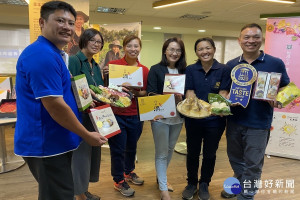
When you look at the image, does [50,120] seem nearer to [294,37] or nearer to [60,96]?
[60,96]

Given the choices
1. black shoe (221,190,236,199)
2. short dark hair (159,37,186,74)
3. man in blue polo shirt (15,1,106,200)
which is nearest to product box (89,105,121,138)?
man in blue polo shirt (15,1,106,200)

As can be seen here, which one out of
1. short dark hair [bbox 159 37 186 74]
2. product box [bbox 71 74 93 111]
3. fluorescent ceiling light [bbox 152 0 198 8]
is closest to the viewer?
product box [bbox 71 74 93 111]

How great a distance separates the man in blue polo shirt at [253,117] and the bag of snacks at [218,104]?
262 millimetres

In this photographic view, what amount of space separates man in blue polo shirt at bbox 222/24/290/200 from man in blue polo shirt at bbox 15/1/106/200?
51.5 inches

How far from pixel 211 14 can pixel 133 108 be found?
4.23 meters

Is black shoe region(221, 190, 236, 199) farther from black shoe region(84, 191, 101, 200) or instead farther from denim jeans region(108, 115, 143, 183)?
black shoe region(84, 191, 101, 200)

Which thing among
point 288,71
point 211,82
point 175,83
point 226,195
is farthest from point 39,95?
point 288,71

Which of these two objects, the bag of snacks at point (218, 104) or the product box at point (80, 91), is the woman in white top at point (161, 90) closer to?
the bag of snacks at point (218, 104)

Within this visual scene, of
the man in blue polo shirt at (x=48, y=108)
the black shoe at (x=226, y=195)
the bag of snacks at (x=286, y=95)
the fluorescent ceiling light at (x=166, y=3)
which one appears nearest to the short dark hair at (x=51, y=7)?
the man in blue polo shirt at (x=48, y=108)

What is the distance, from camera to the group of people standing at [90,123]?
1067 millimetres

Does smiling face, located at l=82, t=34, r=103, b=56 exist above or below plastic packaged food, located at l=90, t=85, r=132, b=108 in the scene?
above

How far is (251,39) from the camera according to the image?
1.78 meters

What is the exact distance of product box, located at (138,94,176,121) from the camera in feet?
5.96

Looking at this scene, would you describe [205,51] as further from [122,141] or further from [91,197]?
[91,197]
